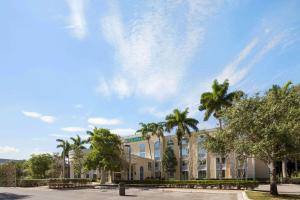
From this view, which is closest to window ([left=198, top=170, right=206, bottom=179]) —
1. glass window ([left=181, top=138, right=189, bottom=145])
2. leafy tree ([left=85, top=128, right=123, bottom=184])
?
glass window ([left=181, top=138, right=189, bottom=145])

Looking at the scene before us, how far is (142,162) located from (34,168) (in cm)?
2624

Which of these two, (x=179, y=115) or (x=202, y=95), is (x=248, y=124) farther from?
(x=179, y=115)

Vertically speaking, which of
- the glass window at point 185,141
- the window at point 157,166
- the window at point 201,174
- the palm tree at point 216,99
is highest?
the palm tree at point 216,99

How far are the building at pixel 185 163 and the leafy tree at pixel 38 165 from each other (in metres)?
10.5

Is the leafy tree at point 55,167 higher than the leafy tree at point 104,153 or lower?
lower

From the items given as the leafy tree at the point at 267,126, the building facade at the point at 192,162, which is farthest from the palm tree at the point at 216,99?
the leafy tree at the point at 267,126

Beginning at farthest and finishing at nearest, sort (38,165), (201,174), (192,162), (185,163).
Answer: (38,165) → (185,163) → (192,162) → (201,174)

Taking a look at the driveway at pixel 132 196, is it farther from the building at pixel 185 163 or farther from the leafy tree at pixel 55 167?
the leafy tree at pixel 55 167

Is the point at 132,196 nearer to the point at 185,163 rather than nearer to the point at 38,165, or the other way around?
the point at 185,163

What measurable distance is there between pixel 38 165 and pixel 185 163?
112 ft

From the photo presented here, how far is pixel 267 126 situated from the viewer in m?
27.3

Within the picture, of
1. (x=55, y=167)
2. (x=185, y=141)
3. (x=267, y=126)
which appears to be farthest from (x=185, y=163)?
(x=267, y=126)

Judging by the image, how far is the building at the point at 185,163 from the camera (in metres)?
61.3

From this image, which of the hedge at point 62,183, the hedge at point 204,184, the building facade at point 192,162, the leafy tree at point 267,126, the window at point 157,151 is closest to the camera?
the leafy tree at point 267,126
